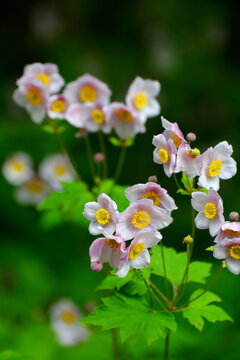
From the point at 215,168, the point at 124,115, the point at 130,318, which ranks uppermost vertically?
the point at 124,115

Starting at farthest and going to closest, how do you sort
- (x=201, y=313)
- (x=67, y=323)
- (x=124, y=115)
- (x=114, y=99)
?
(x=114, y=99), (x=67, y=323), (x=124, y=115), (x=201, y=313)

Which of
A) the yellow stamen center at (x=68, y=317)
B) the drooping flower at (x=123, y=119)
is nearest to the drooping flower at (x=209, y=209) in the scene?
the drooping flower at (x=123, y=119)

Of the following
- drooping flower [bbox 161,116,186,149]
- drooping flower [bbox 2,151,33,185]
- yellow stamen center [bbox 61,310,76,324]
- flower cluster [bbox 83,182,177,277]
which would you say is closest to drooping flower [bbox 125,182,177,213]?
flower cluster [bbox 83,182,177,277]

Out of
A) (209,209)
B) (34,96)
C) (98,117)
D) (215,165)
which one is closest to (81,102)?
(98,117)

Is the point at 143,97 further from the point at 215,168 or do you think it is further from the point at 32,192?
the point at 32,192

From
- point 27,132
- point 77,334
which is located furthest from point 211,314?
point 27,132

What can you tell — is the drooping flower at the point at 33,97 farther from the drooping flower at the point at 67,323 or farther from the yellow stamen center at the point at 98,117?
the drooping flower at the point at 67,323

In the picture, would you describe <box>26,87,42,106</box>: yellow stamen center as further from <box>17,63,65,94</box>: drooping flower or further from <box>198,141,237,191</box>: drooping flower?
<box>198,141,237,191</box>: drooping flower
